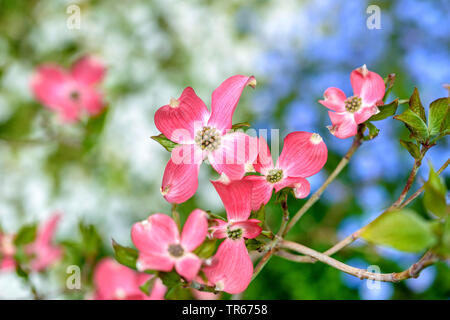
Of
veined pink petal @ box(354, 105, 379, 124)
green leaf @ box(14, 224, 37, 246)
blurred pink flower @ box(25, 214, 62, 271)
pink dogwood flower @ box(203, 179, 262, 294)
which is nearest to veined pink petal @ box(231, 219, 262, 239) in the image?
pink dogwood flower @ box(203, 179, 262, 294)

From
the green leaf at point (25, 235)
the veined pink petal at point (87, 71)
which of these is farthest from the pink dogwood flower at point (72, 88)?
the green leaf at point (25, 235)

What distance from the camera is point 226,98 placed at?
0.29 m

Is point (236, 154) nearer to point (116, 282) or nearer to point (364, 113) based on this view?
point (364, 113)

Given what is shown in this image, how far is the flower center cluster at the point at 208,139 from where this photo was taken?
0.96 feet

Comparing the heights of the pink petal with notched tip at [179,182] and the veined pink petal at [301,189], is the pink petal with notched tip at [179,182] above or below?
above

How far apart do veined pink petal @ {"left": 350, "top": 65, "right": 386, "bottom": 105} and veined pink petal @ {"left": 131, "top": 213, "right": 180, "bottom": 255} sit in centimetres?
16

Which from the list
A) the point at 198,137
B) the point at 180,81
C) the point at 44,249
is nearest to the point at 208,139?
the point at 198,137

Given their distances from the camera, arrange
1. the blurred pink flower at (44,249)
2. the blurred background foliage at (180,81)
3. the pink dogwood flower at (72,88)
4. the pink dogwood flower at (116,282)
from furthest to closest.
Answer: the blurred background foliage at (180,81), the pink dogwood flower at (72,88), the blurred pink flower at (44,249), the pink dogwood flower at (116,282)

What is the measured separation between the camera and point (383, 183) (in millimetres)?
821

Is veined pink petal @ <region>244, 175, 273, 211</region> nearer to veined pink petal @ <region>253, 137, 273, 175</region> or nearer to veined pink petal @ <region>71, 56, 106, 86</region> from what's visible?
veined pink petal @ <region>253, 137, 273, 175</region>

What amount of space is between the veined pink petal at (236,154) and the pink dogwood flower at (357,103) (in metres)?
0.06

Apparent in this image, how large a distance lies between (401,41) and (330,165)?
1.24 ft

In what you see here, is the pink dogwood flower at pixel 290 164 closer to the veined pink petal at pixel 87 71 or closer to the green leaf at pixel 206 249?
the green leaf at pixel 206 249

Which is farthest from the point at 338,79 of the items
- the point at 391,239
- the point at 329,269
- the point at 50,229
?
the point at 391,239
